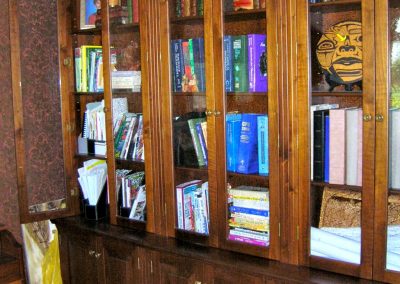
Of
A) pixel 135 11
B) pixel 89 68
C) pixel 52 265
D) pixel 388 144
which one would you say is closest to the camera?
pixel 388 144

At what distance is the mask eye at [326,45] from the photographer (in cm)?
214

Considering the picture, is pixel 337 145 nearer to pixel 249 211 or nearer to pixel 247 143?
pixel 247 143

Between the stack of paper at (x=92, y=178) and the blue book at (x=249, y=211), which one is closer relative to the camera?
the blue book at (x=249, y=211)

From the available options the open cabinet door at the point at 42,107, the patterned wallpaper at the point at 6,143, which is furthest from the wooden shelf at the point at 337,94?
the patterned wallpaper at the point at 6,143

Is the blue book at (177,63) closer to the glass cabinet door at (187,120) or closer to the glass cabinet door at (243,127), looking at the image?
the glass cabinet door at (187,120)

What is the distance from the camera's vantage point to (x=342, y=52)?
2.12 m

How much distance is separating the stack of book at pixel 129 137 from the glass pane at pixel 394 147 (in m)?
1.40

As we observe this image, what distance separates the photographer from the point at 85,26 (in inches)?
126

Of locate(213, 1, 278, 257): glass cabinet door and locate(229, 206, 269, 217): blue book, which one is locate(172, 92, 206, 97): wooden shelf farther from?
locate(229, 206, 269, 217): blue book

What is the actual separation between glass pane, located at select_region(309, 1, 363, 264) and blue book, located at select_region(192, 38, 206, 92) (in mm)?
586

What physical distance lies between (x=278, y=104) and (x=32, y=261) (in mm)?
1995

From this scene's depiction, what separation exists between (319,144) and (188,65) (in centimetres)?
81

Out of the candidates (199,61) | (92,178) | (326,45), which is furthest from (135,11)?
(326,45)

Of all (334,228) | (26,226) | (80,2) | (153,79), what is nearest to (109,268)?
(26,226)
